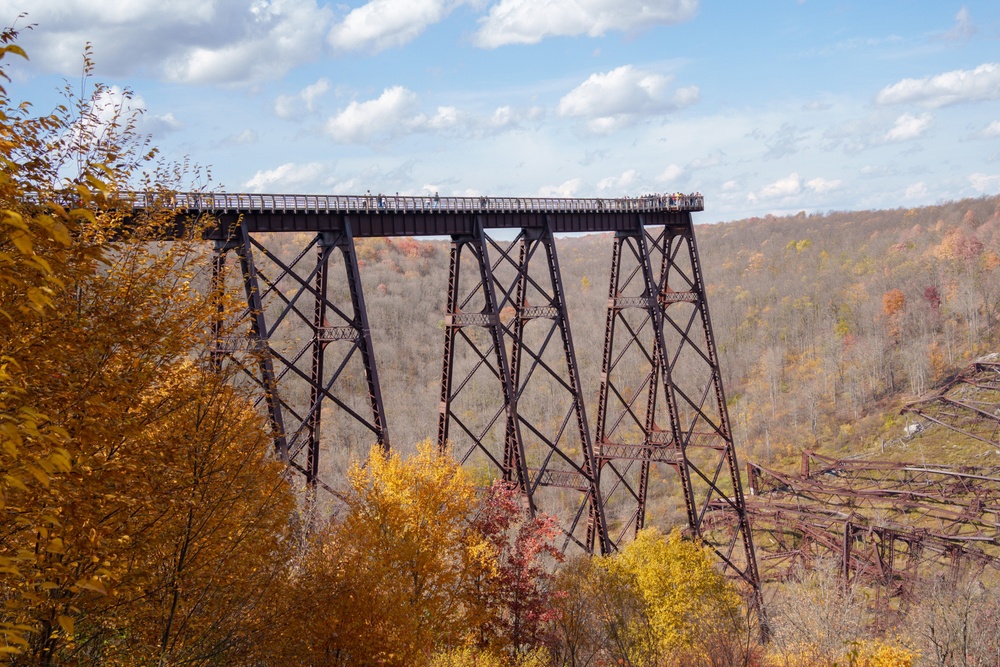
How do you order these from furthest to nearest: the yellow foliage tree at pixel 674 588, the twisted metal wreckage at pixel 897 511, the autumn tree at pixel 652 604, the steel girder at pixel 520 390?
the twisted metal wreckage at pixel 897 511, the steel girder at pixel 520 390, the yellow foliage tree at pixel 674 588, the autumn tree at pixel 652 604

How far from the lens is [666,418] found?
201 ft

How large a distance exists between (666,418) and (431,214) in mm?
46490

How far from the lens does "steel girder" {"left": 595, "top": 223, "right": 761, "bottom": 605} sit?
22.5 metres

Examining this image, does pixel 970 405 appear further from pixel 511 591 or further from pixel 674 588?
pixel 511 591

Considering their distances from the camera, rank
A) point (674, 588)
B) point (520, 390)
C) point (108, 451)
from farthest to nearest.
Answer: point (520, 390), point (674, 588), point (108, 451)

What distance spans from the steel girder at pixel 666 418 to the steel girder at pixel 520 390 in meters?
1.77

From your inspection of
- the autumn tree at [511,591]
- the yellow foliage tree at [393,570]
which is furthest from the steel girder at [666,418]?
the yellow foliage tree at [393,570]

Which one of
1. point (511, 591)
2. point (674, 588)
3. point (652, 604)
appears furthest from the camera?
point (674, 588)

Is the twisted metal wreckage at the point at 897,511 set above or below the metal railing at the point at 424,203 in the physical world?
below

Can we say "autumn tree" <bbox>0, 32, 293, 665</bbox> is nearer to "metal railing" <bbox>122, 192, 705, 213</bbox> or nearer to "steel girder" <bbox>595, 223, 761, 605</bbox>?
"metal railing" <bbox>122, 192, 705, 213</bbox>

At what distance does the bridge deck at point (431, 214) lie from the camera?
15.1 metres

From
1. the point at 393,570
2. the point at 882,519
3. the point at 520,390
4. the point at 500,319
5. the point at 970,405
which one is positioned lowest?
the point at 882,519

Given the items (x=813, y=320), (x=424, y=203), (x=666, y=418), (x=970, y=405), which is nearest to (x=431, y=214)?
(x=424, y=203)

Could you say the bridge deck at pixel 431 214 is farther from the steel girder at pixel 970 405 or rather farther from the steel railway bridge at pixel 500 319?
the steel girder at pixel 970 405
